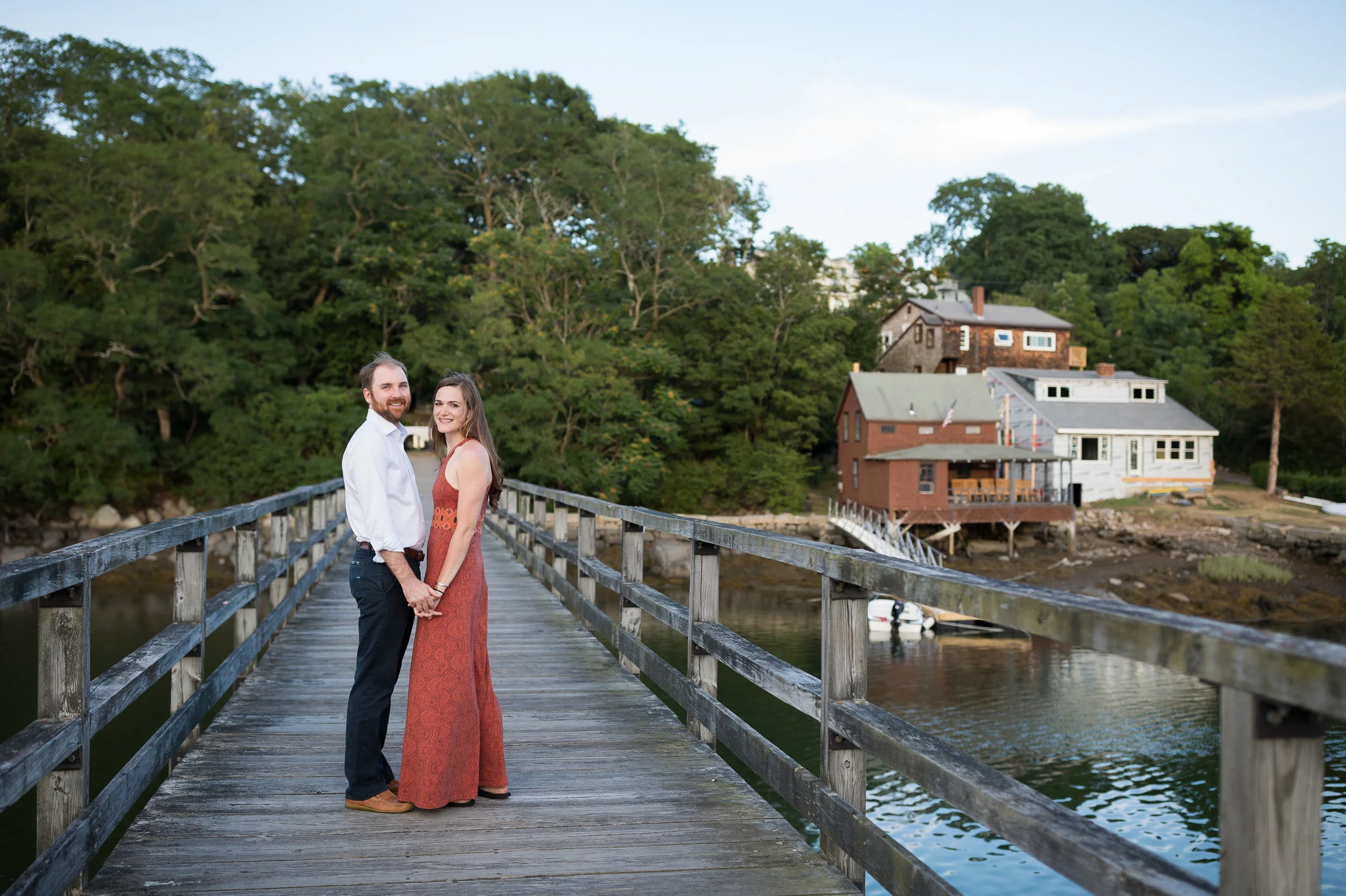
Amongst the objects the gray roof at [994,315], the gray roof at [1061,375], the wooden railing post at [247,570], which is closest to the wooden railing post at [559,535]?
the wooden railing post at [247,570]

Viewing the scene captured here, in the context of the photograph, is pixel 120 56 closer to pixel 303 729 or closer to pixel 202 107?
pixel 202 107

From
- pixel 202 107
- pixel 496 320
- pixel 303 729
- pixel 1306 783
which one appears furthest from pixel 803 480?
pixel 1306 783

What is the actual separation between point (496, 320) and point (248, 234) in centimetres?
953

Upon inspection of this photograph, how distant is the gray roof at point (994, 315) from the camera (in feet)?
150

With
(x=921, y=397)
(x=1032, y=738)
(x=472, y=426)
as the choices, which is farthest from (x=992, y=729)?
(x=921, y=397)

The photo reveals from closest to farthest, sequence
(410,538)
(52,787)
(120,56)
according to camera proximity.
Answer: (52,787) < (410,538) < (120,56)

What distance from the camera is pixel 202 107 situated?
40.2m

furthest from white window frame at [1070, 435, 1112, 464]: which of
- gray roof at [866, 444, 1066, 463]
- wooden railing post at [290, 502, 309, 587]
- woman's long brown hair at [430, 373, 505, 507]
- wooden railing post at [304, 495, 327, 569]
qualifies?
woman's long brown hair at [430, 373, 505, 507]

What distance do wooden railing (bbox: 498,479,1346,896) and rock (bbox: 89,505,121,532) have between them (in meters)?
34.8

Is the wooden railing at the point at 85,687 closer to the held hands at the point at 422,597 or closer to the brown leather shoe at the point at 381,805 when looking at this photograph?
the brown leather shoe at the point at 381,805

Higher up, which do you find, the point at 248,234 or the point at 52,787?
the point at 248,234

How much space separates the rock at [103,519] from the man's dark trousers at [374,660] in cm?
3477

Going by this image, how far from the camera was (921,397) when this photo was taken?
39.8 meters

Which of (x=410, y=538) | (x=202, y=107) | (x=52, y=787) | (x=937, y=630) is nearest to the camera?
(x=52, y=787)
